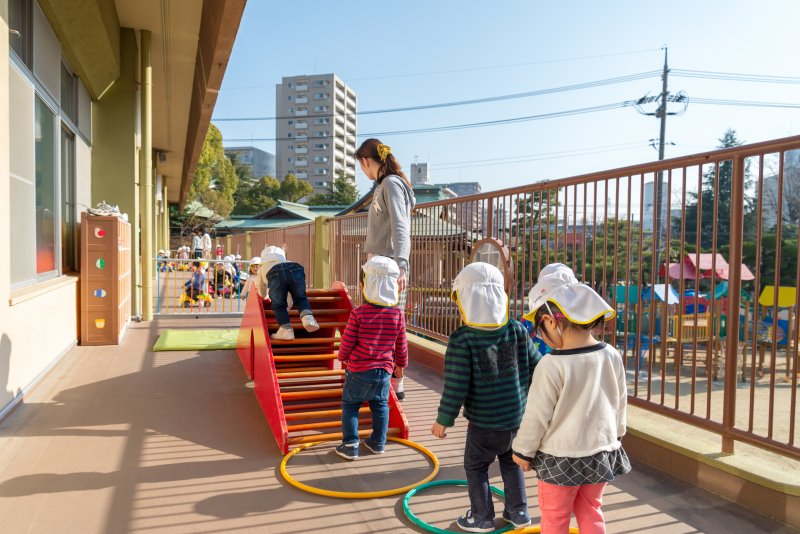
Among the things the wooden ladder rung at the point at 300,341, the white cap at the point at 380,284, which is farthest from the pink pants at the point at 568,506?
the wooden ladder rung at the point at 300,341

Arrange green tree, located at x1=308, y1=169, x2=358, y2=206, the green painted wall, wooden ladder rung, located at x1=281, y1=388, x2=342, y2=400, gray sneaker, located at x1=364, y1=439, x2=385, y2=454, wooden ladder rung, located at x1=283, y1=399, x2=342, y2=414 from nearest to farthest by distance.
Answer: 1. gray sneaker, located at x1=364, y1=439, x2=385, y2=454
2. wooden ladder rung, located at x1=281, y1=388, x2=342, y2=400
3. wooden ladder rung, located at x1=283, y1=399, x2=342, y2=414
4. the green painted wall
5. green tree, located at x1=308, y1=169, x2=358, y2=206

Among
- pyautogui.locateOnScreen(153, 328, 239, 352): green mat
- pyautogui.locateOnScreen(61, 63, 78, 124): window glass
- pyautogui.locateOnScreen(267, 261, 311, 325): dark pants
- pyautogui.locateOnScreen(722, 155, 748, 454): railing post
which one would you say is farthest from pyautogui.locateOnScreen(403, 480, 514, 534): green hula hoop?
pyautogui.locateOnScreen(61, 63, 78, 124): window glass

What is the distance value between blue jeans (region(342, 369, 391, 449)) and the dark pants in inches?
60.9

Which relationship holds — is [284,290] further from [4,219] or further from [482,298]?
[482,298]

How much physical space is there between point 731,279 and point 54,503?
3733 millimetres

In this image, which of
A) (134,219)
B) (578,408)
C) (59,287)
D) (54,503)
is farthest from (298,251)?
(578,408)

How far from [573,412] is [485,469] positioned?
0.78 m

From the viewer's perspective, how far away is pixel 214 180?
190 ft

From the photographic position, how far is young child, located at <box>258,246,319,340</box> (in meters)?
4.95

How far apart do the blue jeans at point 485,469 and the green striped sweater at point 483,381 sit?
63 millimetres

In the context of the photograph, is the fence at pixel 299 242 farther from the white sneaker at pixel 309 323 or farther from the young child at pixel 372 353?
the young child at pixel 372 353

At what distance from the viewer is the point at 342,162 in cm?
12581

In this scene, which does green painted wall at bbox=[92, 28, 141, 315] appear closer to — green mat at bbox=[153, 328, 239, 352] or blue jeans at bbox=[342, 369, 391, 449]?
green mat at bbox=[153, 328, 239, 352]

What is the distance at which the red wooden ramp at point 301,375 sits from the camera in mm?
3945
